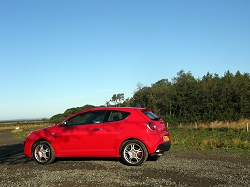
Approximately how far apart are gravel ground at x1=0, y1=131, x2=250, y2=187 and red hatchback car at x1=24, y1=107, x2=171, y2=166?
0.30 m

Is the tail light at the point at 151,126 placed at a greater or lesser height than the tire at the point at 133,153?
greater

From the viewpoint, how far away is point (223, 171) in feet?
23.1

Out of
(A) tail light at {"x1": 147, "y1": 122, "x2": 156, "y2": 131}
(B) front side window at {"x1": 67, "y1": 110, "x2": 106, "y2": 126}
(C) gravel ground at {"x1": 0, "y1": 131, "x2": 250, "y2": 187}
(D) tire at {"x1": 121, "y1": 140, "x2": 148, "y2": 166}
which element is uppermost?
(B) front side window at {"x1": 67, "y1": 110, "x2": 106, "y2": 126}

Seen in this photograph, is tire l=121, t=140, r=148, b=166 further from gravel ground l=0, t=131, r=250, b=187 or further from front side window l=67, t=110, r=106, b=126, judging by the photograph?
front side window l=67, t=110, r=106, b=126

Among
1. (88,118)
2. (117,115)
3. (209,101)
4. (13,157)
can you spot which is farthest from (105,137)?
(209,101)

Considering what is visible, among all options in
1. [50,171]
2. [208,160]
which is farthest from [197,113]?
[50,171]

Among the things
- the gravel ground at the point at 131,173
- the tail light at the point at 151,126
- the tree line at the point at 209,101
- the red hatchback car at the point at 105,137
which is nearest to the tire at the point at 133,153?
the red hatchback car at the point at 105,137

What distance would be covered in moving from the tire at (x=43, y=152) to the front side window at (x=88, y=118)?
0.90m

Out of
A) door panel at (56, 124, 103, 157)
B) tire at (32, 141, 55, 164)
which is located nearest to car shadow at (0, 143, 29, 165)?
tire at (32, 141, 55, 164)

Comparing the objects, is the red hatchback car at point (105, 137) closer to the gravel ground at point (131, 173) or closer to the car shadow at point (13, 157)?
the gravel ground at point (131, 173)

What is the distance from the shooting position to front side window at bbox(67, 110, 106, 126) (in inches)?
341

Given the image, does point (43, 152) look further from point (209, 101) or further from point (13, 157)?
point (209, 101)

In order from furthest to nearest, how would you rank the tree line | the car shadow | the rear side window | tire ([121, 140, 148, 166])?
the tree line → the car shadow → the rear side window → tire ([121, 140, 148, 166])

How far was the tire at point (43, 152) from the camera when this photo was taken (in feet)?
28.2
